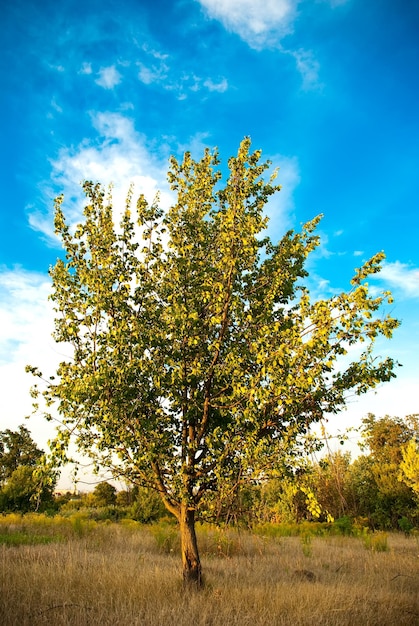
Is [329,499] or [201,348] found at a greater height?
[201,348]

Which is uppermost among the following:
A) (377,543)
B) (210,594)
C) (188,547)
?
(188,547)

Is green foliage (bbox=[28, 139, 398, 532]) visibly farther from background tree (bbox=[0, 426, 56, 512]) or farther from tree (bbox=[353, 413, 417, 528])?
tree (bbox=[353, 413, 417, 528])

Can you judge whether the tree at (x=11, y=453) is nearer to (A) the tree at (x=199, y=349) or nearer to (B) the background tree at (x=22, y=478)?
(B) the background tree at (x=22, y=478)

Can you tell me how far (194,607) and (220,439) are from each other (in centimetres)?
260

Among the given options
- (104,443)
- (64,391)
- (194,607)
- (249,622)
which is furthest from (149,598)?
(64,391)

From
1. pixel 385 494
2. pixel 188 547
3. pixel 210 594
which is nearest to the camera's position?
pixel 210 594

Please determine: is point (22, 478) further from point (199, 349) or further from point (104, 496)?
point (199, 349)

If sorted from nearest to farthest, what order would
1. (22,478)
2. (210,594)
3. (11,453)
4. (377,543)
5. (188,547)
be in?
1. (210,594)
2. (188,547)
3. (377,543)
4. (22,478)
5. (11,453)

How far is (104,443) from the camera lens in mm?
7281

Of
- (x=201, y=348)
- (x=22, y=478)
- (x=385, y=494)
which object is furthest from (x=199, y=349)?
(x=385, y=494)

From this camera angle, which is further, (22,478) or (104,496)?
(104,496)

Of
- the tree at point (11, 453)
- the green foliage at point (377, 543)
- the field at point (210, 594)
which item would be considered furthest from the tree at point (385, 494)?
the tree at point (11, 453)

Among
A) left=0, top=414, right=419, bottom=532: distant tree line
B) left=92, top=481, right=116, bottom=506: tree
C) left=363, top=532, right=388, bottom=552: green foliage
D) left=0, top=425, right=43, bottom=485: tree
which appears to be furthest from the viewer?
left=0, top=425, right=43, bottom=485: tree

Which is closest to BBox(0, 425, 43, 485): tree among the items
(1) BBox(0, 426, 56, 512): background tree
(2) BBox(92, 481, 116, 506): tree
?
(1) BBox(0, 426, 56, 512): background tree
